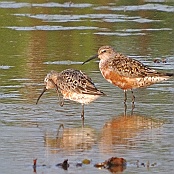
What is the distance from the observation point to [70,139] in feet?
35.9

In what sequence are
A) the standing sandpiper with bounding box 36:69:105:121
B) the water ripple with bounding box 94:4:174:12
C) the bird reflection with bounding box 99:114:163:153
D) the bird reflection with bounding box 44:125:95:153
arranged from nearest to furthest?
the bird reflection with bounding box 44:125:95:153 < the bird reflection with bounding box 99:114:163:153 < the standing sandpiper with bounding box 36:69:105:121 < the water ripple with bounding box 94:4:174:12

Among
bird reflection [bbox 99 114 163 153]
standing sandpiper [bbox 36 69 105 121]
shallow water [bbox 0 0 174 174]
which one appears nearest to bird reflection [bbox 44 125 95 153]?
shallow water [bbox 0 0 174 174]

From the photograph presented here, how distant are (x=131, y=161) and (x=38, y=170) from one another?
109cm

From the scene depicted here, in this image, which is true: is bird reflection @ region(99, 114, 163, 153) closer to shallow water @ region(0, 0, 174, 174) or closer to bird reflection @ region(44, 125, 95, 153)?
shallow water @ region(0, 0, 174, 174)

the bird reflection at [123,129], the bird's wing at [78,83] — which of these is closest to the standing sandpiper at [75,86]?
the bird's wing at [78,83]

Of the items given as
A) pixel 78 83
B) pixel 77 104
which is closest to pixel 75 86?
pixel 78 83

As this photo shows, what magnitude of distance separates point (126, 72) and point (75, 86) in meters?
1.63

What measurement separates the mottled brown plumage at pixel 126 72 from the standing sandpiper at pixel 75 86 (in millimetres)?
1241

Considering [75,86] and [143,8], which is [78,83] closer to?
[75,86]

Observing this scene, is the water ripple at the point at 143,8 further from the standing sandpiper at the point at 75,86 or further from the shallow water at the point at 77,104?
the standing sandpiper at the point at 75,86

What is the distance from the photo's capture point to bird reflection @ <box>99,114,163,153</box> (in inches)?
419

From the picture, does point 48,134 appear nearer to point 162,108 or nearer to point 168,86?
point 162,108

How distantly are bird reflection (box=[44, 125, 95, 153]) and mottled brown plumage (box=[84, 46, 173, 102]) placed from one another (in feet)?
7.47

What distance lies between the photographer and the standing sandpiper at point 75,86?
12.2 metres
